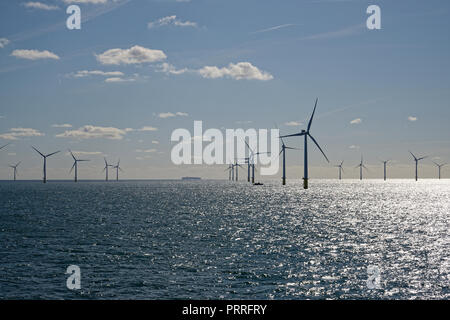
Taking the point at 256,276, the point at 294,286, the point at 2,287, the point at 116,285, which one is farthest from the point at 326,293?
the point at 2,287

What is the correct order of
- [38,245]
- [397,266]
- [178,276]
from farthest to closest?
[38,245] → [397,266] → [178,276]

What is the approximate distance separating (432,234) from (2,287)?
6499cm

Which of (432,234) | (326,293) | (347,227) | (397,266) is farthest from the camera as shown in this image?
(347,227)

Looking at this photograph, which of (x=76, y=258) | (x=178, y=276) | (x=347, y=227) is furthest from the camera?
(x=347, y=227)

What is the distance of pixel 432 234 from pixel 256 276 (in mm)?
46450

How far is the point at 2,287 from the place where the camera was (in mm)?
35719

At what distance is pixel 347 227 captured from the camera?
278 ft

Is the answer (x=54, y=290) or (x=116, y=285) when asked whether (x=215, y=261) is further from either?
(x=54, y=290)

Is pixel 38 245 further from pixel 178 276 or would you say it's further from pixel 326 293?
pixel 326 293

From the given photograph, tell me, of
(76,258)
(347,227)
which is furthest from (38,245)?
(347,227)

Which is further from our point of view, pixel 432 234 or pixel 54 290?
pixel 432 234
